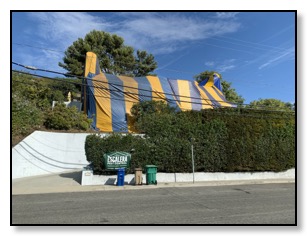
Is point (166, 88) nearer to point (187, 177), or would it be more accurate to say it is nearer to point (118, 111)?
point (118, 111)

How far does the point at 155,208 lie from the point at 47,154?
37.8ft

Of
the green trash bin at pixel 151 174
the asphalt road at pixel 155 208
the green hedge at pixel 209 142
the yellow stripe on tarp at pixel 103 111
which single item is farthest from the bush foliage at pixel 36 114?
the green trash bin at pixel 151 174

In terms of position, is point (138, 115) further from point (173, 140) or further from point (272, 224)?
point (272, 224)

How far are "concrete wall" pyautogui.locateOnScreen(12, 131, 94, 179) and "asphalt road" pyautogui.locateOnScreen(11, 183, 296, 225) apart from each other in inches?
214

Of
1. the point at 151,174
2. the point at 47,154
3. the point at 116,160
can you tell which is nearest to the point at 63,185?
the point at 116,160

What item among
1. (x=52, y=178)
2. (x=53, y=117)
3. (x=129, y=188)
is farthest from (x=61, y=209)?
(x=53, y=117)

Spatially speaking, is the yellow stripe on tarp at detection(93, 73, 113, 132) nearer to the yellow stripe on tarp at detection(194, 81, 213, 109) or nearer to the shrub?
the shrub

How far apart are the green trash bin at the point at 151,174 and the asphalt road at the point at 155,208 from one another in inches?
68.0

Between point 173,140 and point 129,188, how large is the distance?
413cm

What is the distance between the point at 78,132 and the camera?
19.9 meters

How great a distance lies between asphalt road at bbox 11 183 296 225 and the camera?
7043mm

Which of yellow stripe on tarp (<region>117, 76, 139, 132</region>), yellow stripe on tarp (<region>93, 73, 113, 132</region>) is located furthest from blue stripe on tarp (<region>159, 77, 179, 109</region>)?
yellow stripe on tarp (<region>93, 73, 113, 132</region>)

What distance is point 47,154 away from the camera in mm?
17703

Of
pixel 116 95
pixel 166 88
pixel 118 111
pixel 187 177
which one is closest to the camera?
pixel 187 177
